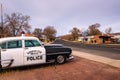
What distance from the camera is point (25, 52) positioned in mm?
8938

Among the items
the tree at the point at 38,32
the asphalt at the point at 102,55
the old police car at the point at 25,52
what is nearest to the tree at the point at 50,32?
the tree at the point at 38,32

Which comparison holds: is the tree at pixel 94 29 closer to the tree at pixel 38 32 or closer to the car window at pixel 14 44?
the tree at pixel 38 32

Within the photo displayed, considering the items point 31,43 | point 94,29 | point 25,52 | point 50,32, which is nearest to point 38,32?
point 50,32

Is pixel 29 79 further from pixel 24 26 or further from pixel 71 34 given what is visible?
Answer: pixel 71 34

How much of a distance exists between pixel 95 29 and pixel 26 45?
107m

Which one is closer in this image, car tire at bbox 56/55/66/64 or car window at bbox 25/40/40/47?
car window at bbox 25/40/40/47

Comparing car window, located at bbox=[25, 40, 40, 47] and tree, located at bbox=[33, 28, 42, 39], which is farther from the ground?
tree, located at bbox=[33, 28, 42, 39]

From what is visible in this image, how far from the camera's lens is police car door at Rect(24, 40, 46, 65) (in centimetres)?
900

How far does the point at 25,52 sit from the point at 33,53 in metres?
0.46

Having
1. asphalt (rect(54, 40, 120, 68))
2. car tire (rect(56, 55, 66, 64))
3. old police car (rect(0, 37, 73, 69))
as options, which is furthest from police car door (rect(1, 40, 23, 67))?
asphalt (rect(54, 40, 120, 68))

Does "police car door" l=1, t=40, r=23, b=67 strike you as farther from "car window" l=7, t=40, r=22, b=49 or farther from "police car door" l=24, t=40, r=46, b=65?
"police car door" l=24, t=40, r=46, b=65

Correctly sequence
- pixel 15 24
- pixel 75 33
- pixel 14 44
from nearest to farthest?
pixel 14 44 < pixel 15 24 < pixel 75 33

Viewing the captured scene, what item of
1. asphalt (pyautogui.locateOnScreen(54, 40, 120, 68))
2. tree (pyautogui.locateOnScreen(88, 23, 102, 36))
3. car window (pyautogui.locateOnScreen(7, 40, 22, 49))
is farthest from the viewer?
tree (pyautogui.locateOnScreen(88, 23, 102, 36))

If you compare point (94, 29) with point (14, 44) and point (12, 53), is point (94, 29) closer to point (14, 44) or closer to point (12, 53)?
point (14, 44)
